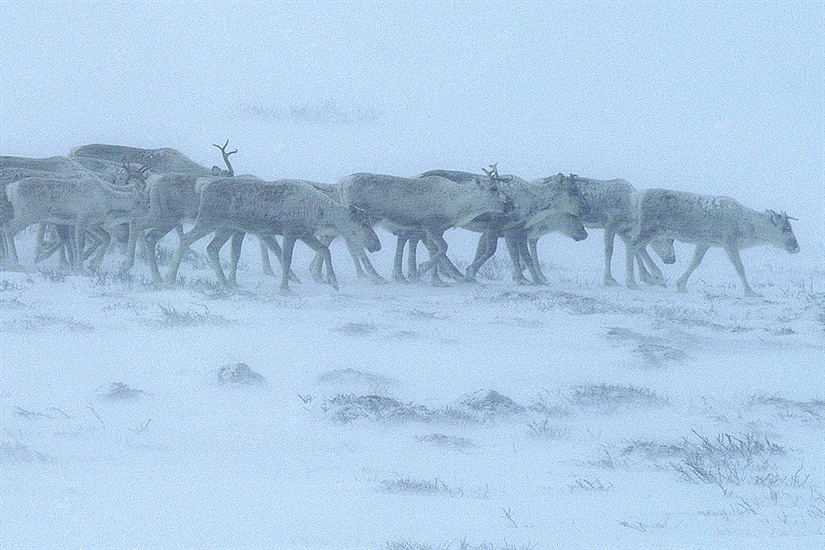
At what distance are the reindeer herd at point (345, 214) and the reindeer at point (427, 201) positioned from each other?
2cm

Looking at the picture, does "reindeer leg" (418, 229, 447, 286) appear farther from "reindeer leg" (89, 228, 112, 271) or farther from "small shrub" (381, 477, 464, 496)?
"small shrub" (381, 477, 464, 496)

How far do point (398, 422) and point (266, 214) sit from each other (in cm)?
616

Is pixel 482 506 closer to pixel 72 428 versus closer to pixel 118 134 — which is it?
pixel 72 428

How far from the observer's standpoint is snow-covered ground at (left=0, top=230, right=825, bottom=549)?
6.28 meters

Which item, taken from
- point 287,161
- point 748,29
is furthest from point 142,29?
point 748,29

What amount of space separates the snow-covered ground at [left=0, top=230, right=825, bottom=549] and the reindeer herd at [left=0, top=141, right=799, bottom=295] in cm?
150

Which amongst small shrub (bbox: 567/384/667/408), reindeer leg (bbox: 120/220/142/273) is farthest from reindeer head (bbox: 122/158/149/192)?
small shrub (bbox: 567/384/667/408)

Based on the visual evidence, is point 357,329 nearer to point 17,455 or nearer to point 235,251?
point 17,455

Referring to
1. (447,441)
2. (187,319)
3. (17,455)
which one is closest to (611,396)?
(447,441)

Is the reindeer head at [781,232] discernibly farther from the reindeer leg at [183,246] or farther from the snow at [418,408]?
the reindeer leg at [183,246]

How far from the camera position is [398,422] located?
27.0 feet

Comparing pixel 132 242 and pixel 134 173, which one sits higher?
pixel 134 173

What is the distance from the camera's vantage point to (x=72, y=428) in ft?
25.6

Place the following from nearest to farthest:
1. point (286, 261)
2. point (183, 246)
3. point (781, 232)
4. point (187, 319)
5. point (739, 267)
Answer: point (187, 319), point (286, 261), point (183, 246), point (739, 267), point (781, 232)
